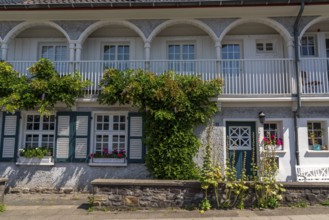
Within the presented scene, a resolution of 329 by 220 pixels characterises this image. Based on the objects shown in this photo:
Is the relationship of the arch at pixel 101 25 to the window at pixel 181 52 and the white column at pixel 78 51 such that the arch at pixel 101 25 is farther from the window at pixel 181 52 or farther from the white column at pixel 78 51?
the window at pixel 181 52

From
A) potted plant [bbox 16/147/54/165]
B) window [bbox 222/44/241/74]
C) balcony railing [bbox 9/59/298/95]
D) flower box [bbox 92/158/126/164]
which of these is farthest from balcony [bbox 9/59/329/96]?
potted plant [bbox 16/147/54/165]

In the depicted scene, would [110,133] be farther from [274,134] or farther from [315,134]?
[315,134]

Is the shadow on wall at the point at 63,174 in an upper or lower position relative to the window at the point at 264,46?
lower

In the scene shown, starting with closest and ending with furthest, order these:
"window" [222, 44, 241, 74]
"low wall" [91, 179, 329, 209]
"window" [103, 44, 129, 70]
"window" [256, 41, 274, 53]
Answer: "low wall" [91, 179, 329, 209]
"window" [222, 44, 241, 74]
"window" [256, 41, 274, 53]
"window" [103, 44, 129, 70]

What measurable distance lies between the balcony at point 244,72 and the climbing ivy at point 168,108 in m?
0.80

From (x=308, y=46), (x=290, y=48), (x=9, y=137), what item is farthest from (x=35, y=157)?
(x=308, y=46)

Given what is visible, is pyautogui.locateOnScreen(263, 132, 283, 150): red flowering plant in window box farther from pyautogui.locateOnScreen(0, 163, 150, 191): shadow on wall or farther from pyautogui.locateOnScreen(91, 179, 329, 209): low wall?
pyautogui.locateOnScreen(0, 163, 150, 191): shadow on wall

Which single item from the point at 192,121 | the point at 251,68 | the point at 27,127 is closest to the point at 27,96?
the point at 27,127

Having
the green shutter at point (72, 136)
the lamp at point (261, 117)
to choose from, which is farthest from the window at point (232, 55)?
the green shutter at point (72, 136)

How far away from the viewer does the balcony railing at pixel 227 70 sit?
10.4 meters

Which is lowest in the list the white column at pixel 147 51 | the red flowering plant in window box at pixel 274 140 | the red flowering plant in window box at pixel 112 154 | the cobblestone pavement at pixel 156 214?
the cobblestone pavement at pixel 156 214

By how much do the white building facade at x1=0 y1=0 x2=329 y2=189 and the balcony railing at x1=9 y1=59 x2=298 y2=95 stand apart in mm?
33

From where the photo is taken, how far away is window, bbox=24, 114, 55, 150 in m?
10.7

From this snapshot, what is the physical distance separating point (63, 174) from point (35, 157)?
1.03 m
